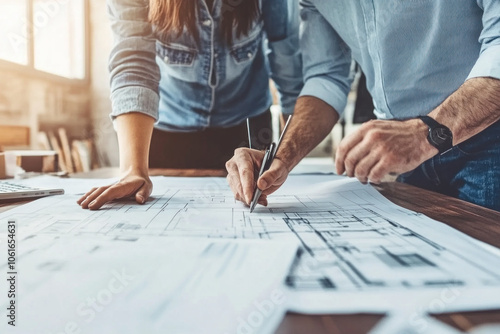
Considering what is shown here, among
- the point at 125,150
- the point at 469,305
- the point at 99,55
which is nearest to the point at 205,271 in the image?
the point at 469,305

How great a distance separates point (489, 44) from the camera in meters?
0.67

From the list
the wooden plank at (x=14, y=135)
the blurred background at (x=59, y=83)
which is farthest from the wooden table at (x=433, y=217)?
the wooden plank at (x=14, y=135)

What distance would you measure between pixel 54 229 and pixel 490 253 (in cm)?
51

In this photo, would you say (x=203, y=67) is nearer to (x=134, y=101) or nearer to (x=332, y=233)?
(x=134, y=101)

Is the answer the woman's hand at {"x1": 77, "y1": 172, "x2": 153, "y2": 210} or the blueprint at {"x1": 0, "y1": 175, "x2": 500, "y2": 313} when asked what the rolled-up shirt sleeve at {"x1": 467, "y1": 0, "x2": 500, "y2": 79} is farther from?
the woman's hand at {"x1": 77, "y1": 172, "x2": 153, "y2": 210}

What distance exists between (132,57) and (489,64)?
0.76 m

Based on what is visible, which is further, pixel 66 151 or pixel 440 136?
pixel 66 151

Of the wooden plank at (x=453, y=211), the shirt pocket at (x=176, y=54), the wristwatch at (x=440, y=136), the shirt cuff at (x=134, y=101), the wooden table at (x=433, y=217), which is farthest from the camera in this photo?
the shirt pocket at (x=176, y=54)

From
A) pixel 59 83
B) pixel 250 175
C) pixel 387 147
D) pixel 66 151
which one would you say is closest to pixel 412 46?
pixel 387 147

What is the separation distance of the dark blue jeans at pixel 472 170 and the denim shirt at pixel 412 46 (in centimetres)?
12

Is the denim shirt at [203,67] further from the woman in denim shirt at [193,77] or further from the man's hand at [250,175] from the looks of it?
the man's hand at [250,175]

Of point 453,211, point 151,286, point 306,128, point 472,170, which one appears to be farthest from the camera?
point 306,128

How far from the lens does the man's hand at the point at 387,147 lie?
23.9 inches

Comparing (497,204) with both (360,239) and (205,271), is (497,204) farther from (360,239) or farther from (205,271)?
(205,271)
